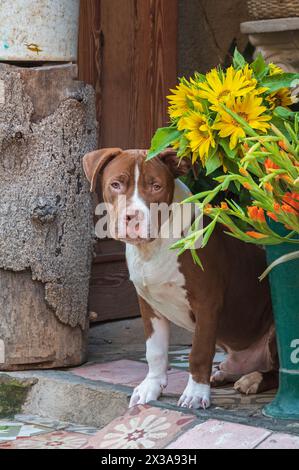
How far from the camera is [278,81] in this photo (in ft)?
12.3

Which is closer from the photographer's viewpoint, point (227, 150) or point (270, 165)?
point (270, 165)

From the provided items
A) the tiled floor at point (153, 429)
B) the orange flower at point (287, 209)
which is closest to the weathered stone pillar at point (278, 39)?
the tiled floor at point (153, 429)

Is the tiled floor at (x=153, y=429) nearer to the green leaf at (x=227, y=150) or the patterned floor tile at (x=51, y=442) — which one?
the patterned floor tile at (x=51, y=442)

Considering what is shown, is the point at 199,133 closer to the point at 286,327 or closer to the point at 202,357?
the point at 286,327

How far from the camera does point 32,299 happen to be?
4641 millimetres

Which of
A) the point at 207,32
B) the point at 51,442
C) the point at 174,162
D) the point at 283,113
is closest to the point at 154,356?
the point at 51,442

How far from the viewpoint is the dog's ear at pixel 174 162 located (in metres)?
3.91

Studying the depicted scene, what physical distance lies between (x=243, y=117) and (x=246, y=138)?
0.26 m

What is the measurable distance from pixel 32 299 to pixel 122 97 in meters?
1.58

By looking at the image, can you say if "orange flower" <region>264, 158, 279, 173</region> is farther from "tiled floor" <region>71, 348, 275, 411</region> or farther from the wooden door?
the wooden door

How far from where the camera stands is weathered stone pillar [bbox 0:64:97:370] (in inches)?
180

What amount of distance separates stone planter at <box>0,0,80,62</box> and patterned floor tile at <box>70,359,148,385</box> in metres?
1.40
